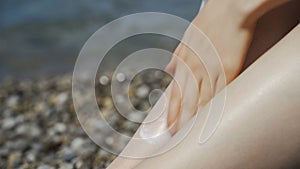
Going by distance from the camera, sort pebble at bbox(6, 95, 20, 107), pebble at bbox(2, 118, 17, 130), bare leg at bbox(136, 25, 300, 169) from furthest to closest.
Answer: pebble at bbox(6, 95, 20, 107) < pebble at bbox(2, 118, 17, 130) < bare leg at bbox(136, 25, 300, 169)

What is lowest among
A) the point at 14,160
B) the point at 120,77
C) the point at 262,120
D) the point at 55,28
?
the point at 262,120

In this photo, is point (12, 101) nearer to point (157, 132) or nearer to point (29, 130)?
point (29, 130)

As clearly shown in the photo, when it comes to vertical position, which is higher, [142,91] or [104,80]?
[104,80]

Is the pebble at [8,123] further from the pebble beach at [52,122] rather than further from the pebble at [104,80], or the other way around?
the pebble at [104,80]

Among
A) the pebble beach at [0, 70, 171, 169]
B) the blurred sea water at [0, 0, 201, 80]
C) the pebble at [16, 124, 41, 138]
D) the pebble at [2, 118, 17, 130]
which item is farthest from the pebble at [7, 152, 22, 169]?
the blurred sea water at [0, 0, 201, 80]

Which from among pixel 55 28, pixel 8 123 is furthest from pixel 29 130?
pixel 55 28

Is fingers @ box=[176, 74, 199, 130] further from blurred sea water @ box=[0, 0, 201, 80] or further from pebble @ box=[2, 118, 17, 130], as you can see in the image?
blurred sea water @ box=[0, 0, 201, 80]
